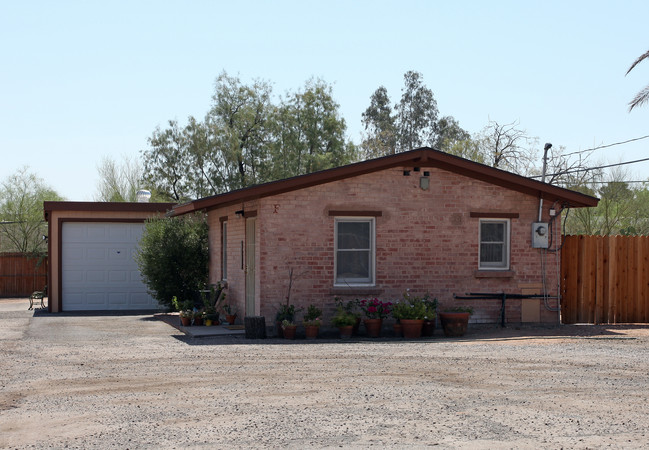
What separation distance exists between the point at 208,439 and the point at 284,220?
346 inches

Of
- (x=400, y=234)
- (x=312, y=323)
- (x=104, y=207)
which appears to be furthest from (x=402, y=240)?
(x=104, y=207)

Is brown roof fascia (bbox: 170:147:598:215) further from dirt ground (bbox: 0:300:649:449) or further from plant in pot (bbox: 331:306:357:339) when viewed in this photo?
dirt ground (bbox: 0:300:649:449)

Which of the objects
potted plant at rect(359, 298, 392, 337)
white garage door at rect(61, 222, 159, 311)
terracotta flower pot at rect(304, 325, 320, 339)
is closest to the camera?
terracotta flower pot at rect(304, 325, 320, 339)

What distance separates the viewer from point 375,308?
15.2m

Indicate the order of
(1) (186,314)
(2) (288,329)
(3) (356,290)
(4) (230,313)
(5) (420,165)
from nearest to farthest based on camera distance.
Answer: (2) (288,329) → (3) (356,290) → (5) (420,165) → (1) (186,314) → (4) (230,313)

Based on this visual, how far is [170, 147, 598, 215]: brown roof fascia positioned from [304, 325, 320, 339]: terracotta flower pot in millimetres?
2751

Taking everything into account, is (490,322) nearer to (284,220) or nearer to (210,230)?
(284,220)

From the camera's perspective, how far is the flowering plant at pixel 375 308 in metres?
15.2

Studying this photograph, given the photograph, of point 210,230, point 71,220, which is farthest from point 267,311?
point 71,220

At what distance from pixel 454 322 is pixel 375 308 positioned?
1.59 metres

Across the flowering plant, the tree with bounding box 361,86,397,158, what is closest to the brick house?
the flowering plant

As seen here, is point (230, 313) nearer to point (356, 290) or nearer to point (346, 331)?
point (356, 290)

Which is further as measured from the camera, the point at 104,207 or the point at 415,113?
the point at 415,113

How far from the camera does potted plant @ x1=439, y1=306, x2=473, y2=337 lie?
15.2m
